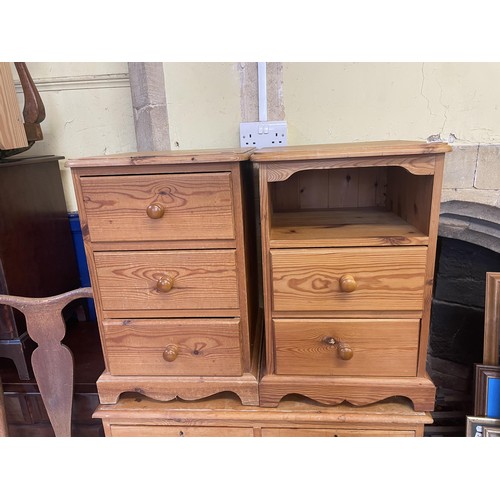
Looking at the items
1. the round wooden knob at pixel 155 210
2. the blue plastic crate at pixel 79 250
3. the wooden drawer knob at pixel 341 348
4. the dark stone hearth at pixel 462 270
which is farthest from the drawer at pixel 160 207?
the dark stone hearth at pixel 462 270

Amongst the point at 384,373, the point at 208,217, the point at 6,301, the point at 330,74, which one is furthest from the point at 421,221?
the point at 6,301

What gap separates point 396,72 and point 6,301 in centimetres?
128

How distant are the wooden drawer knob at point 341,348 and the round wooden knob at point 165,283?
15.3 inches

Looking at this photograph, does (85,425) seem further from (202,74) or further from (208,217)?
(202,74)

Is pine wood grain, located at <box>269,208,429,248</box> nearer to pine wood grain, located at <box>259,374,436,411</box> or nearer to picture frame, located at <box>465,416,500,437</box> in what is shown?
pine wood grain, located at <box>259,374,436,411</box>

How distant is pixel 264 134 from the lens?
130 centimetres

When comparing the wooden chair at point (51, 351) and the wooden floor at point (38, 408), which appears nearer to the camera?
the wooden chair at point (51, 351)

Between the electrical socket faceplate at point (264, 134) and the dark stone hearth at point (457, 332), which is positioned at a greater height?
the electrical socket faceplate at point (264, 134)

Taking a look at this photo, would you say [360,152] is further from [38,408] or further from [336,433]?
[38,408]

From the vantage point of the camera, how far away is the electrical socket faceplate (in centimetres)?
129

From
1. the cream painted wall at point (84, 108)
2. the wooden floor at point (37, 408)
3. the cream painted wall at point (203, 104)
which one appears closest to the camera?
the wooden floor at point (37, 408)

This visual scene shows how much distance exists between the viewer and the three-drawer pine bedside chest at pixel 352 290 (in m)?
0.85

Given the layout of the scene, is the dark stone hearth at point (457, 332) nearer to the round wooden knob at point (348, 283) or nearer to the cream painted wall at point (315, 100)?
the cream painted wall at point (315, 100)

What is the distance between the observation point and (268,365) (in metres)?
0.98
